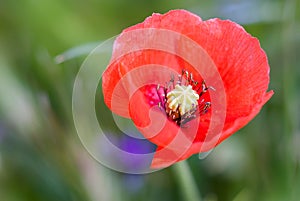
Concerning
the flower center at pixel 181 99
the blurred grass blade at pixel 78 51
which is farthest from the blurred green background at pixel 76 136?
the flower center at pixel 181 99

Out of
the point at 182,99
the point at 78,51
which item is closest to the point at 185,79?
the point at 182,99

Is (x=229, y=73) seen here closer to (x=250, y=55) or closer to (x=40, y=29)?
(x=250, y=55)

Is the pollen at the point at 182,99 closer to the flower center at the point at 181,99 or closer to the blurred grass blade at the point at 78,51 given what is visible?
the flower center at the point at 181,99

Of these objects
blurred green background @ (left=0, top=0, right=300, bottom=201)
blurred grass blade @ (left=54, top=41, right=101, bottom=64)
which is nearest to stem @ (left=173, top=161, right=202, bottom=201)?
blurred green background @ (left=0, top=0, right=300, bottom=201)

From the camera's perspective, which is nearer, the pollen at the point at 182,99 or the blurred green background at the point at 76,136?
the pollen at the point at 182,99

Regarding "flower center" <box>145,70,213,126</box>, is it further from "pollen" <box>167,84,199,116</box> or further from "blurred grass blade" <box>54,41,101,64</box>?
"blurred grass blade" <box>54,41,101,64</box>

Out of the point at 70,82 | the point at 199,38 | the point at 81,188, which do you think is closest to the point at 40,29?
the point at 70,82
